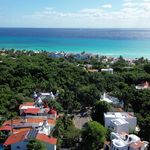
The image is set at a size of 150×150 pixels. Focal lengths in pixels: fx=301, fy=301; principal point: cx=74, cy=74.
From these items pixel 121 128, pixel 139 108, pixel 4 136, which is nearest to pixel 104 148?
pixel 121 128

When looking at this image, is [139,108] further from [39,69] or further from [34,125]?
[39,69]

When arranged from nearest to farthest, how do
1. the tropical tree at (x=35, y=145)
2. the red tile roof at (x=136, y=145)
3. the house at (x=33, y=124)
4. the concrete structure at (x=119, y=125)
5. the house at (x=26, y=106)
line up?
the tropical tree at (x=35, y=145) → the red tile roof at (x=136, y=145) → the house at (x=33, y=124) → the concrete structure at (x=119, y=125) → the house at (x=26, y=106)

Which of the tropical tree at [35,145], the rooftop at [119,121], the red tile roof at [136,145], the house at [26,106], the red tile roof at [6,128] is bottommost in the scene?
the red tile roof at [6,128]

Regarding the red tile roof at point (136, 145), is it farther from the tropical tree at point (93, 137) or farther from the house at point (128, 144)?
the tropical tree at point (93, 137)

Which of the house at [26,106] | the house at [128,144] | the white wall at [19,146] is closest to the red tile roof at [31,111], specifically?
the house at [26,106]

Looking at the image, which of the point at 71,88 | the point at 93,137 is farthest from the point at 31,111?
the point at 71,88

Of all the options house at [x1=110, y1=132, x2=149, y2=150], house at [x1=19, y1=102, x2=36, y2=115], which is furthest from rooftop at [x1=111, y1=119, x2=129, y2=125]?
house at [x1=19, y1=102, x2=36, y2=115]
